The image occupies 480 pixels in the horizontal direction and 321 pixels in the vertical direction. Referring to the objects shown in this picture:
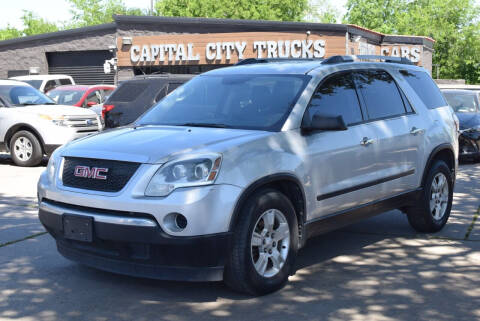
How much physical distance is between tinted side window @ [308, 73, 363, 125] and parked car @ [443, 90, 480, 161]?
8378 mm

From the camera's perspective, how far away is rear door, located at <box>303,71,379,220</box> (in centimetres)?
568

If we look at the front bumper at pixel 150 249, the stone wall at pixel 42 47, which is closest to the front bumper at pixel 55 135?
the front bumper at pixel 150 249

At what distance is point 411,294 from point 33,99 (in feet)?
36.6

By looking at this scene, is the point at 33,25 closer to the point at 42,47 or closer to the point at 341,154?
the point at 42,47

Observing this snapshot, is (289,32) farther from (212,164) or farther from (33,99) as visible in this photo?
(212,164)

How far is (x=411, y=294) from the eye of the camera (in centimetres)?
523

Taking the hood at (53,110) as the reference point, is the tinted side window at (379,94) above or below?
above

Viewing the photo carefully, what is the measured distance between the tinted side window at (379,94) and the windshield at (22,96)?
371 inches

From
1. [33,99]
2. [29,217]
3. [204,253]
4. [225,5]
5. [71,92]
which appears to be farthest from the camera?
[225,5]

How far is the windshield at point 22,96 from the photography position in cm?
1428

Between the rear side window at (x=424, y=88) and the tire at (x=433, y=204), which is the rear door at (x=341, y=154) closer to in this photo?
the tire at (x=433, y=204)

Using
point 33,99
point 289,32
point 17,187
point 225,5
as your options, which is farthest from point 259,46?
point 225,5

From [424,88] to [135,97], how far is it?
694cm

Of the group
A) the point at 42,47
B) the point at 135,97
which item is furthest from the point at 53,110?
the point at 42,47
